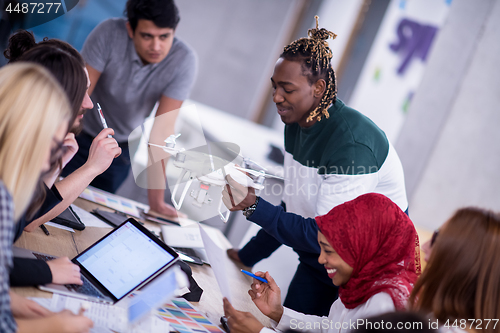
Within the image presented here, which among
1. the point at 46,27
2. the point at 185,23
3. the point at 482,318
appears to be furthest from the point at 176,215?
the point at 185,23

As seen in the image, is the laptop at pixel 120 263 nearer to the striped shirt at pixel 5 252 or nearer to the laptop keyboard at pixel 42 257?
the laptop keyboard at pixel 42 257

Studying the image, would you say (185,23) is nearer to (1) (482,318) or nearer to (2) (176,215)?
(2) (176,215)

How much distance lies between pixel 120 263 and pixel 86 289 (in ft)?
0.34

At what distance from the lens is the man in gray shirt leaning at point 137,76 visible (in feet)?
6.11

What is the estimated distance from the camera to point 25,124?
2.54 ft

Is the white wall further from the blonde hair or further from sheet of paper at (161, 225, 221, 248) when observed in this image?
the blonde hair

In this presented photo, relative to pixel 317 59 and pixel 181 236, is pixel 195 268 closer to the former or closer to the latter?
pixel 181 236

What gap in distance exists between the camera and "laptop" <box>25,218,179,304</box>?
41.4 inches

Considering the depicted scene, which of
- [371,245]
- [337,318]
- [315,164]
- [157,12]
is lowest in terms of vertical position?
[337,318]

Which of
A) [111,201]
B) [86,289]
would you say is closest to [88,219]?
[111,201]

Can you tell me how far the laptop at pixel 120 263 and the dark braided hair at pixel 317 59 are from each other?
76 centimetres

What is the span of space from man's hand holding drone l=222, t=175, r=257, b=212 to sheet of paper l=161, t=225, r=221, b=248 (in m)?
0.36

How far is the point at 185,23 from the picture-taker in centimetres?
441

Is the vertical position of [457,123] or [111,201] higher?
[457,123]
